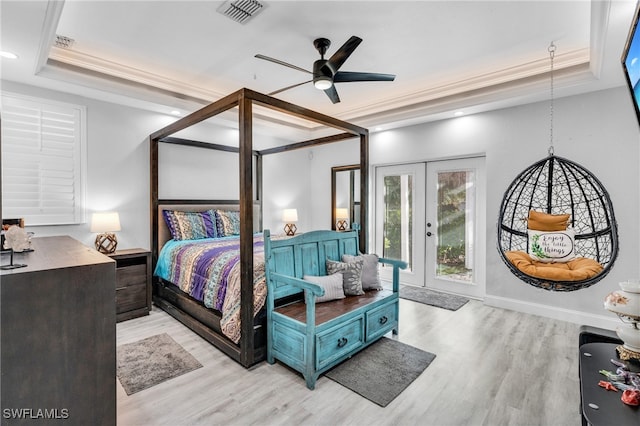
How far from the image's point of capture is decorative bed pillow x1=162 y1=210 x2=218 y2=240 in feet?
13.7

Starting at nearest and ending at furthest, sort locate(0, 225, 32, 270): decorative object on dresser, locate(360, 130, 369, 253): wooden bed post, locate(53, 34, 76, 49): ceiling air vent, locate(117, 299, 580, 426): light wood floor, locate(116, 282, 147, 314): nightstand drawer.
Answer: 1. locate(0, 225, 32, 270): decorative object on dresser
2. locate(117, 299, 580, 426): light wood floor
3. locate(53, 34, 76, 49): ceiling air vent
4. locate(116, 282, 147, 314): nightstand drawer
5. locate(360, 130, 369, 253): wooden bed post

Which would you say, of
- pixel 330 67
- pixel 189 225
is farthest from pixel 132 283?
pixel 330 67

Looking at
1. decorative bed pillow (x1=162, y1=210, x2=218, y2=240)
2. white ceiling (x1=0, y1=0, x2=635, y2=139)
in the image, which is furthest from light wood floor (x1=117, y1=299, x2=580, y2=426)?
white ceiling (x1=0, y1=0, x2=635, y2=139)

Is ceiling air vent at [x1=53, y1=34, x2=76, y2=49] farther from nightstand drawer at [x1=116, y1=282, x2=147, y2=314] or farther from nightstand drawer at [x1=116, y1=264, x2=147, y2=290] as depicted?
nightstand drawer at [x1=116, y1=282, x2=147, y2=314]

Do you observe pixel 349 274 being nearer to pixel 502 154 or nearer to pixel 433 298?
pixel 433 298

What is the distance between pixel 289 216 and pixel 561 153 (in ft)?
13.4

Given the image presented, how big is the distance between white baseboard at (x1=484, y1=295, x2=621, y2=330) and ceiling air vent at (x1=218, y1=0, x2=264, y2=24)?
4290mm

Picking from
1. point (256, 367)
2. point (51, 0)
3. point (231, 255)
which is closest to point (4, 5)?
point (51, 0)

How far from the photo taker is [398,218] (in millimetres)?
5344

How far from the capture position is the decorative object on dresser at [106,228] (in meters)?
3.59

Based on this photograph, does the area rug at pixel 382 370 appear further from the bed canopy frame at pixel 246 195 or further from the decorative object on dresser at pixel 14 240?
the decorative object on dresser at pixel 14 240

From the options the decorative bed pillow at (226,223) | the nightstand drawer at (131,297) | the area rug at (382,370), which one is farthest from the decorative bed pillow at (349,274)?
the nightstand drawer at (131,297)

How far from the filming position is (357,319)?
2691 mm

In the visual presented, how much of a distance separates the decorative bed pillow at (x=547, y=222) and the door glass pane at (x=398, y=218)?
2078 mm
